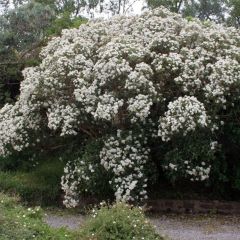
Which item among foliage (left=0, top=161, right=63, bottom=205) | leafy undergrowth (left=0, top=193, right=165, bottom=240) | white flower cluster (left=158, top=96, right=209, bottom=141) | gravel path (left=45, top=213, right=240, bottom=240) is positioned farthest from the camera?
foliage (left=0, top=161, right=63, bottom=205)

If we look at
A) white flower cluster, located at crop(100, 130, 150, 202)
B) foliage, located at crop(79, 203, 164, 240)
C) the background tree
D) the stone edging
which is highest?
the background tree

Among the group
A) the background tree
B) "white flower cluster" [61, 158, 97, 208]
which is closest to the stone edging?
"white flower cluster" [61, 158, 97, 208]

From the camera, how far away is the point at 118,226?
6.98 metres

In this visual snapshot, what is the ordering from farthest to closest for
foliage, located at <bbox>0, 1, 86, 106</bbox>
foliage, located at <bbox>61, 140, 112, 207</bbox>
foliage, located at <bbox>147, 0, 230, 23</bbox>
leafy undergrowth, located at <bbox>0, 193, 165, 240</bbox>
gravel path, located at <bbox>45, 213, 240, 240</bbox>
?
foliage, located at <bbox>147, 0, 230, 23</bbox> → foliage, located at <bbox>0, 1, 86, 106</bbox> → foliage, located at <bbox>61, 140, 112, 207</bbox> → gravel path, located at <bbox>45, 213, 240, 240</bbox> → leafy undergrowth, located at <bbox>0, 193, 165, 240</bbox>

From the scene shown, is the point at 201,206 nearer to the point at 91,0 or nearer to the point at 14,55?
the point at 14,55

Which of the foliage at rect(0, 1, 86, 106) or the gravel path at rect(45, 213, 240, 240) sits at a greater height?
the foliage at rect(0, 1, 86, 106)

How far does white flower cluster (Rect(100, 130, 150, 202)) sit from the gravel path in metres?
0.72

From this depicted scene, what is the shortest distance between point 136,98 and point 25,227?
4381 mm

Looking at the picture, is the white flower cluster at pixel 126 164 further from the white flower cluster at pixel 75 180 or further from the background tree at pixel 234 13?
the background tree at pixel 234 13

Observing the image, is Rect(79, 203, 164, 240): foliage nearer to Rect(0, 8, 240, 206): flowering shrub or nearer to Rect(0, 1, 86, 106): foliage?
Rect(0, 8, 240, 206): flowering shrub

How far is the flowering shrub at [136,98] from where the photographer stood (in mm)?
10570

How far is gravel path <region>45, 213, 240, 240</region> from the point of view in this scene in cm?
920

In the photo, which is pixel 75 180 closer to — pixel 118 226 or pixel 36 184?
pixel 36 184

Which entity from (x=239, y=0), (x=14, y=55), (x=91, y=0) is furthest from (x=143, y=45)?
(x=91, y=0)
